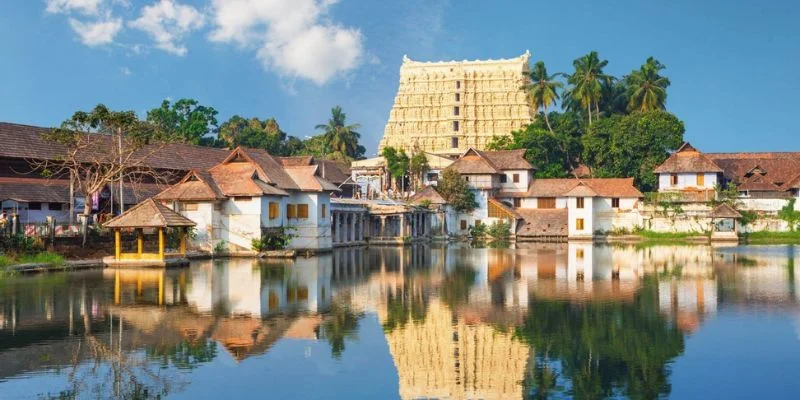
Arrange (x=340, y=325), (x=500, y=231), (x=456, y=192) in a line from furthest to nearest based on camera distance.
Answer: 1. (x=456, y=192)
2. (x=500, y=231)
3. (x=340, y=325)

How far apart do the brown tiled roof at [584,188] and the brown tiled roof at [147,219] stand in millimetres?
36754

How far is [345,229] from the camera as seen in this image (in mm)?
53438

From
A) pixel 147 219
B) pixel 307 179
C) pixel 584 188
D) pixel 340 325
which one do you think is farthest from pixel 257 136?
pixel 340 325

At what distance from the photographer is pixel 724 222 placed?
6075 centimetres

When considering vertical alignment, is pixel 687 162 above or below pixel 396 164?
below

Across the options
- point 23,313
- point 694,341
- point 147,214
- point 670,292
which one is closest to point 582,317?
point 694,341

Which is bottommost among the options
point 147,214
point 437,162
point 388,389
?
point 388,389

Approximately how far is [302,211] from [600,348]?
98.1 feet

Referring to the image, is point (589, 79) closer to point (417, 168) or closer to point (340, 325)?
point (417, 168)

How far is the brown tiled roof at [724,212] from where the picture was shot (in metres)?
58.9

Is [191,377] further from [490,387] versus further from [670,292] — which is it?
[670,292]

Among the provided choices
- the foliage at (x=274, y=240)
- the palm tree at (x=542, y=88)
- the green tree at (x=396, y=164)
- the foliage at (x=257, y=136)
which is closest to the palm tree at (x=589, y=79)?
the palm tree at (x=542, y=88)

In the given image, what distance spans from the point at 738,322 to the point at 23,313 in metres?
16.2

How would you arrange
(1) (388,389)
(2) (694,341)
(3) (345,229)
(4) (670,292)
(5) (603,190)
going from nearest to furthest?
(1) (388,389)
(2) (694,341)
(4) (670,292)
(3) (345,229)
(5) (603,190)
